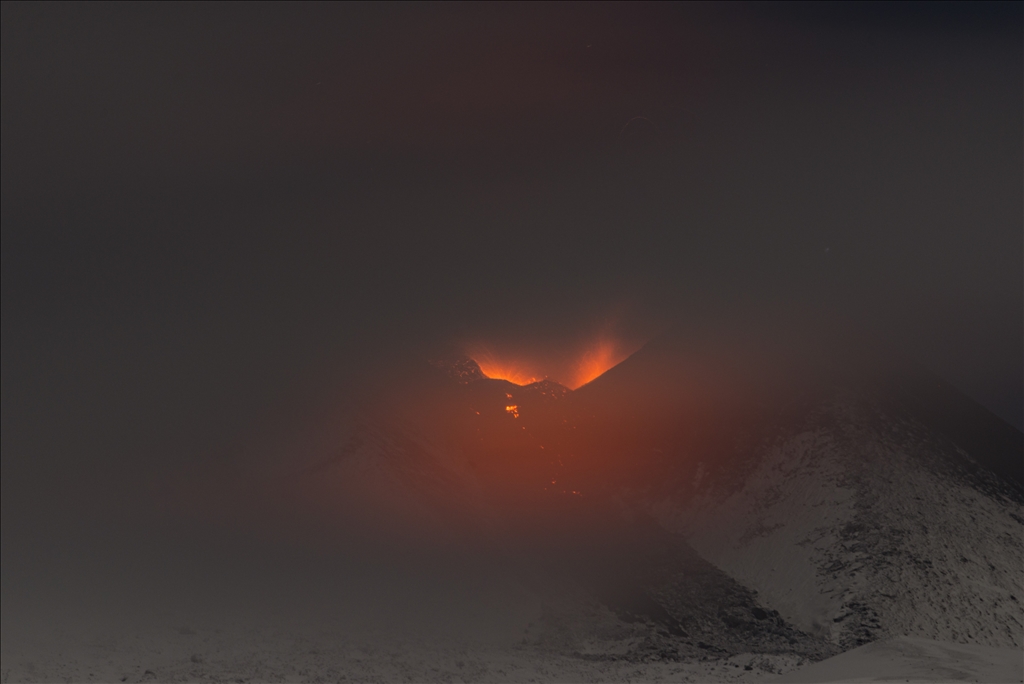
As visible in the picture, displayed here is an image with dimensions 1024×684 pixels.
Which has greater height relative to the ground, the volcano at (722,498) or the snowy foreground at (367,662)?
the volcano at (722,498)

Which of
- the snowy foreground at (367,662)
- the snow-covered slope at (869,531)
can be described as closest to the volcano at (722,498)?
the snow-covered slope at (869,531)

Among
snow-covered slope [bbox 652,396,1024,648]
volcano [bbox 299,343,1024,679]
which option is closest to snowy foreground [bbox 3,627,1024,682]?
volcano [bbox 299,343,1024,679]

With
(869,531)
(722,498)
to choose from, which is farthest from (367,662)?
(869,531)

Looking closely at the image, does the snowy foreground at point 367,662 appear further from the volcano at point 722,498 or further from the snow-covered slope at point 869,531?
the snow-covered slope at point 869,531

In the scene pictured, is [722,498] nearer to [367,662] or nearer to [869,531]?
[869,531]

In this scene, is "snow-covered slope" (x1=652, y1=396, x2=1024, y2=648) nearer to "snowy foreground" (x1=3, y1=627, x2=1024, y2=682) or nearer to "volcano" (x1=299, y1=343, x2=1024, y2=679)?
"volcano" (x1=299, y1=343, x2=1024, y2=679)

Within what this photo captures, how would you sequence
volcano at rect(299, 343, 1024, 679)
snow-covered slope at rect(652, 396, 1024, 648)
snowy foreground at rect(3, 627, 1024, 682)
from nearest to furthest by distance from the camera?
snowy foreground at rect(3, 627, 1024, 682), snow-covered slope at rect(652, 396, 1024, 648), volcano at rect(299, 343, 1024, 679)

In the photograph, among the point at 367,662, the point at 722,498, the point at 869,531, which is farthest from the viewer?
the point at 722,498

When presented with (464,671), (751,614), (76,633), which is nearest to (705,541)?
(751,614)
